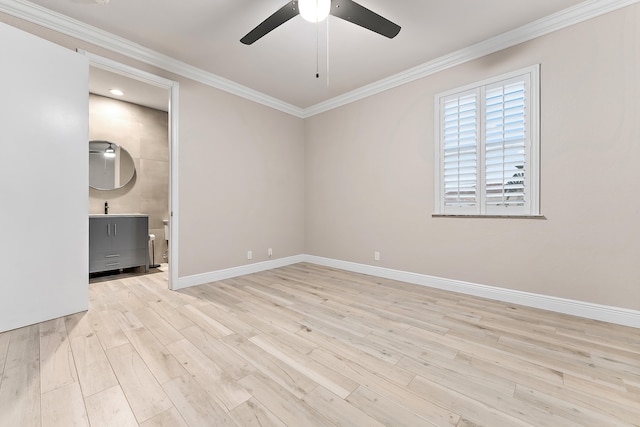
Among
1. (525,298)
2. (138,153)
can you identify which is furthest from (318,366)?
(138,153)

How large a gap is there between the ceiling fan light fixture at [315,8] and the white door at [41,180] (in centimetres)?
224

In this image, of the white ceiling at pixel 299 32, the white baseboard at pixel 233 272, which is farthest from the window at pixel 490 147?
the white baseboard at pixel 233 272

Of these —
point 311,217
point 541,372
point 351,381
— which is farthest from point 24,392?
point 311,217

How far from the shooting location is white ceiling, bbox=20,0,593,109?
2303 mm

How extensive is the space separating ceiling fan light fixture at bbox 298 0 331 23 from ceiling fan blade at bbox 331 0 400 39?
0.15 feet

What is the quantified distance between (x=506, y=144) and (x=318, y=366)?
2797 mm

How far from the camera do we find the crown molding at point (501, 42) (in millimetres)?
2275

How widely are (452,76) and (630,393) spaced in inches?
123

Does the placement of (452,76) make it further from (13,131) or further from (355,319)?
(13,131)

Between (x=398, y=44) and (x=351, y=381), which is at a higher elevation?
(x=398, y=44)

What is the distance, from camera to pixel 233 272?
3787mm

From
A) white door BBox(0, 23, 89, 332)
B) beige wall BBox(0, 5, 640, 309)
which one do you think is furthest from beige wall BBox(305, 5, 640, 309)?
white door BBox(0, 23, 89, 332)

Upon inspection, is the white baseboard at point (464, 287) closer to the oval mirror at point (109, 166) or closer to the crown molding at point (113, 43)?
the oval mirror at point (109, 166)

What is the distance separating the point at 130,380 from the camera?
150cm
